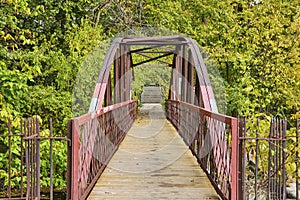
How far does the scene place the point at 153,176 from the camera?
19.8 ft

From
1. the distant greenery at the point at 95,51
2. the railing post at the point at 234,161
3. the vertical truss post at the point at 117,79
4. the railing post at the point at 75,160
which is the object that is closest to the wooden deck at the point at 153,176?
the railing post at the point at 234,161

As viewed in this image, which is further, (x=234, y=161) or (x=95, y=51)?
(x=95, y=51)

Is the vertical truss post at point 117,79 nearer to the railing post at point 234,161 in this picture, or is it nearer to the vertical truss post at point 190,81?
the vertical truss post at point 190,81

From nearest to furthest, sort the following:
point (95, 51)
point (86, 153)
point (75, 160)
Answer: point (75, 160)
point (86, 153)
point (95, 51)

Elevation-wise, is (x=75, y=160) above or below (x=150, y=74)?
below

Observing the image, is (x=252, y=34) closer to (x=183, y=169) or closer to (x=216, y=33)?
(x=216, y=33)

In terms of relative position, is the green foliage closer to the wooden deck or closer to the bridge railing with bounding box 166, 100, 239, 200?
the wooden deck

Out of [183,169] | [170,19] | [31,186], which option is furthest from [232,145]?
[170,19]

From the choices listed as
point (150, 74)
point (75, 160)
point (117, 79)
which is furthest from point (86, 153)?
point (150, 74)

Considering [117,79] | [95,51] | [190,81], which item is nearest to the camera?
[95,51]

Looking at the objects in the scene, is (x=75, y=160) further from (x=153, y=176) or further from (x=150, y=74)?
(x=150, y=74)

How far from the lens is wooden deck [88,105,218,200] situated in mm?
5020

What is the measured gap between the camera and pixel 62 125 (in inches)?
415

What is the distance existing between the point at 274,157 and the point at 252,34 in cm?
854
